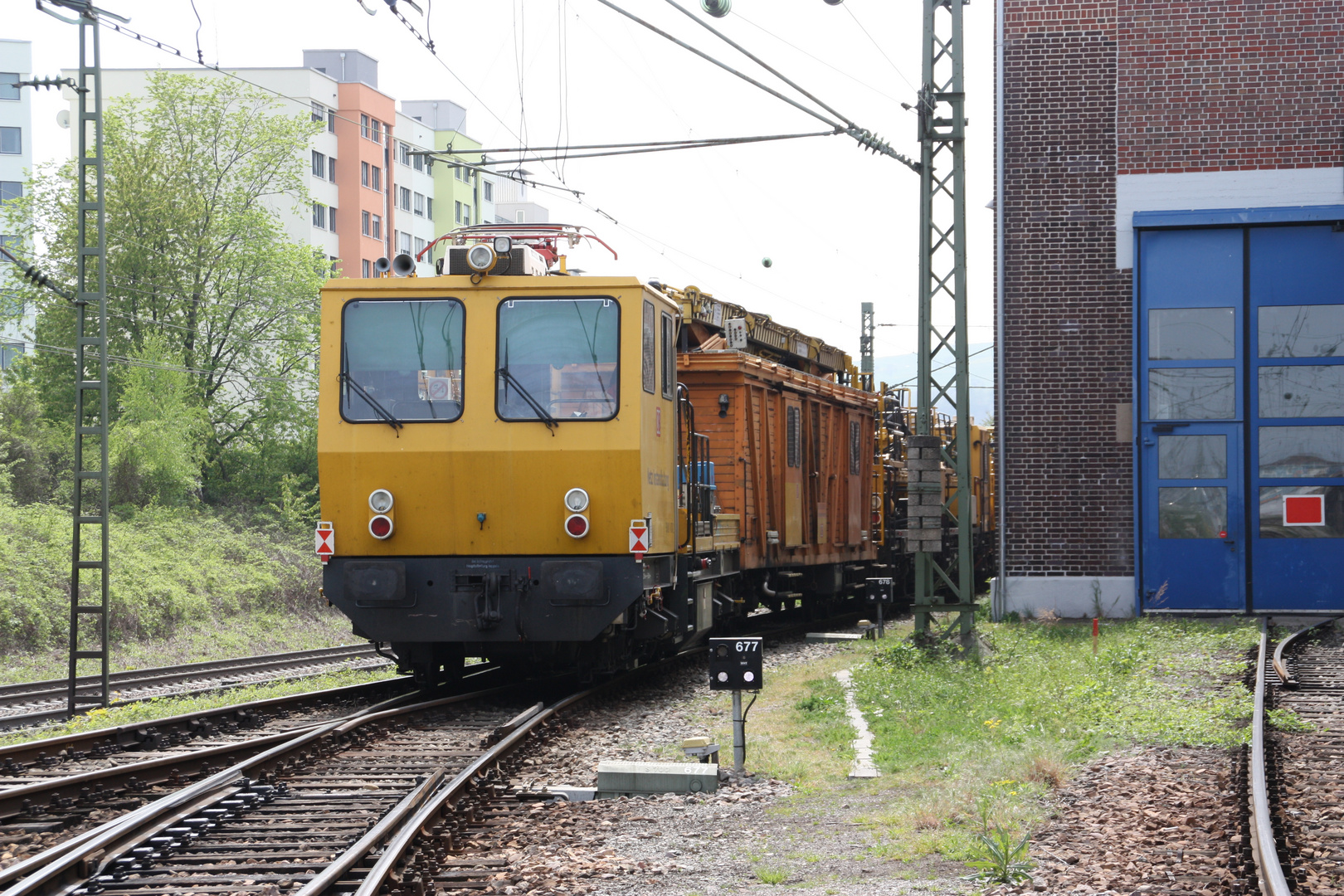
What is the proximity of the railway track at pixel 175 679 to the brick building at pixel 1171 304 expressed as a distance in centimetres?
917

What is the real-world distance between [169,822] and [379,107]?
57.5 meters

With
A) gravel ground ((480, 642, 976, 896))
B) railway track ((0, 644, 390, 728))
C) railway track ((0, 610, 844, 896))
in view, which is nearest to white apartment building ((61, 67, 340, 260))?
railway track ((0, 644, 390, 728))

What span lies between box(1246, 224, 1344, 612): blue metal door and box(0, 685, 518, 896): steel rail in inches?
512

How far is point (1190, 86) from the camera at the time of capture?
61.1ft

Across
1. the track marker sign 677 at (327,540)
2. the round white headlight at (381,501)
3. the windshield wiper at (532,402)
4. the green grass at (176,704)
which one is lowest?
the green grass at (176,704)

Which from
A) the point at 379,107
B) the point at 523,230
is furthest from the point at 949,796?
the point at 379,107

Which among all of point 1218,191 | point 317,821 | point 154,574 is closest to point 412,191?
point 154,574

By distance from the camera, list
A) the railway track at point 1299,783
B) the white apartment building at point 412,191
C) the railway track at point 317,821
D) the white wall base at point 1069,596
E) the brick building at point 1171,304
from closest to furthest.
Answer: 1. the railway track at point 1299,783
2. the railway track at point 317,821
3. the brick building at point 1171,304
4. the white wall base at point 1069,596
5. the white apartment building at point 412,191

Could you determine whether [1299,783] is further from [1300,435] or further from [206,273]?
[206,273]

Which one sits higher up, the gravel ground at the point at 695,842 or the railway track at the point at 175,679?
the gravel ground at the point at 695,842

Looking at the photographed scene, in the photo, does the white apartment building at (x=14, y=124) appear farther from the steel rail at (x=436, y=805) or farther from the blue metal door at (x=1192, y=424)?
the steel rail at (x=436, y=805)

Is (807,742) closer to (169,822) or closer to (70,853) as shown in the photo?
(169,822)

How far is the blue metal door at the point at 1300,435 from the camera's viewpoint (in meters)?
17.8

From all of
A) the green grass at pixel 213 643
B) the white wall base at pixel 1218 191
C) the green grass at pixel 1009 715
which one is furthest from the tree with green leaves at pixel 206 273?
the green grass at pixel 1009 715
